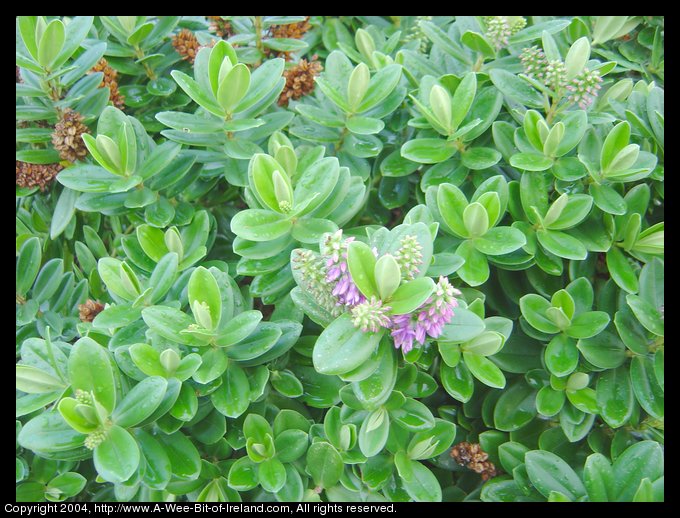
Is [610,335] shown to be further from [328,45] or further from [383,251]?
[328,45]

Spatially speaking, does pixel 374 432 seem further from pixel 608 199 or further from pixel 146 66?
pixel 146 66

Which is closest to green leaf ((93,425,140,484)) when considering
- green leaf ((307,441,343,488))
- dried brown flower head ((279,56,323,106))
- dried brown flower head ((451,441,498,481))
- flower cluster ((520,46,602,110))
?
green leaf ((307,441,343,488))

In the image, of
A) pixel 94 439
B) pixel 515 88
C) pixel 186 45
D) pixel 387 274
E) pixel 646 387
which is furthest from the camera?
pixel 186 45

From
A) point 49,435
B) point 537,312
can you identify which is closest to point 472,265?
point 537,312

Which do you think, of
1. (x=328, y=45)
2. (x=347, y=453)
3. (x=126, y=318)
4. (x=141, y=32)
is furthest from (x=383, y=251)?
(x=328, y=45)

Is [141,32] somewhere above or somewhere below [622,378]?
above

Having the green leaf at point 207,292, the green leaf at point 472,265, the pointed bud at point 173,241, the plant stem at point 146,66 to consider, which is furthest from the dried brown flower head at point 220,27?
the green leaf at point 472,265
